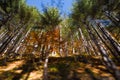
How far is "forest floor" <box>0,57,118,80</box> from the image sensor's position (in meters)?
14.4

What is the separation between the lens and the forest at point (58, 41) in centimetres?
1541

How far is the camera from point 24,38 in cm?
3009

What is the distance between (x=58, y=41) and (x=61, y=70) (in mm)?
9497

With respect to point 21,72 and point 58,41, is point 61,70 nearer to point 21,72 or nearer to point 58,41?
point 21,72

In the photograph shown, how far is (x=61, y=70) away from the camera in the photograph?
52.3ft

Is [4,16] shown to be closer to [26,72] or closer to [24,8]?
[24,8]

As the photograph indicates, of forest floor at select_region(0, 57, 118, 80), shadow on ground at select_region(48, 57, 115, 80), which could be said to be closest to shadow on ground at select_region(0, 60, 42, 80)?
forest floor at select_region(0, 57, 118, 80)

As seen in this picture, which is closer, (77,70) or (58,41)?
(77,70)

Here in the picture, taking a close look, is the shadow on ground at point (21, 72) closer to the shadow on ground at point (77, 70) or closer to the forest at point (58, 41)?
the forest at point (58, 41)

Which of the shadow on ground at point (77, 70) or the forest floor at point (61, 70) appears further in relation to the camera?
the forest floor at point (61, 70)

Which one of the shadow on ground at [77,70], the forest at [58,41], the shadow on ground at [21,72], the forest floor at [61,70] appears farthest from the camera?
the forest at [58,41]

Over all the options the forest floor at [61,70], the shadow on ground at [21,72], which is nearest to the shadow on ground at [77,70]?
the forest floor at [61,70]

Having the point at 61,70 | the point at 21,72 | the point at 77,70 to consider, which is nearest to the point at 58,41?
the point at 61,70

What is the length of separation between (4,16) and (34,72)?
13184 mm
